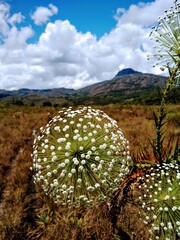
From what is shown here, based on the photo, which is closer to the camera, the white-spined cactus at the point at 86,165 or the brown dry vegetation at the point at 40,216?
the white-spined cactus at the point at 86,165

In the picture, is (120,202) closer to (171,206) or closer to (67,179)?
(171,206)

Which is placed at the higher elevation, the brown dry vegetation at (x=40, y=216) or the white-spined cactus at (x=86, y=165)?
the white-spined cactus at (x=86, y=165)

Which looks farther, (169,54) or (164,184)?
(164,184)

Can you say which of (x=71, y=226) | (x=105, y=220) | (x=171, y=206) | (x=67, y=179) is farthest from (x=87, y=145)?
(x=71, y=226)

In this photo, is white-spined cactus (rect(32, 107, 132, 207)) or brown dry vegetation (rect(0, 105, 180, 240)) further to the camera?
brown dry vegetation (rect(0, 105, 180, 240))

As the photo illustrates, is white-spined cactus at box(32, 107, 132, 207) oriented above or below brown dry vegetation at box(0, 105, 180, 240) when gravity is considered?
above

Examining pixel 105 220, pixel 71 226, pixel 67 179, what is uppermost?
pixel 67 179

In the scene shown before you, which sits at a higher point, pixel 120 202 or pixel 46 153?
pixel 46 153

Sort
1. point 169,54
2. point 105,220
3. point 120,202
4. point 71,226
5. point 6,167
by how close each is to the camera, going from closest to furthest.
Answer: point 169,54 → point 120,202 → point 105,220 → point 71,226 → point 6,167

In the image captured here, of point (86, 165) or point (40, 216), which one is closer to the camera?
point (86, 165)

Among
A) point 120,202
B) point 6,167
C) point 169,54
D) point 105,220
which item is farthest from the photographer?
point 6,167

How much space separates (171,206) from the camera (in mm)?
3336

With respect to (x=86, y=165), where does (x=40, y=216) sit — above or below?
below

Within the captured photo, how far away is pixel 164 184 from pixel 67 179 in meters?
→ 1.47
